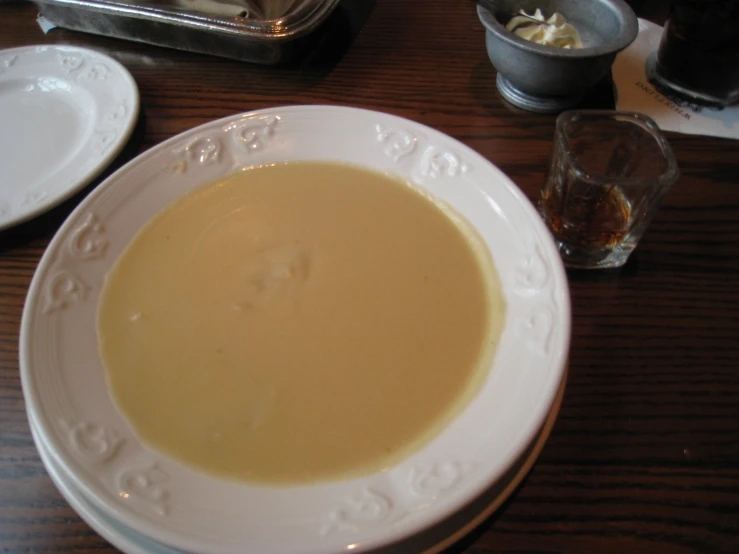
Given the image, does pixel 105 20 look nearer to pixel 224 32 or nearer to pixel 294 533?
pixel 224 32

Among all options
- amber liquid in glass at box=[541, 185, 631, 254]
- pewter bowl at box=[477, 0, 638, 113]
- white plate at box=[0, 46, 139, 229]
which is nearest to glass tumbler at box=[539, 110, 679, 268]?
amber liquid in glass at box=[541, 185, 631, 254]

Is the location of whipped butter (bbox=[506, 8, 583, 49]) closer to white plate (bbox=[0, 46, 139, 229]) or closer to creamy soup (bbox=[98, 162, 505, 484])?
creamy soup (bbox=[98, 162, 505, 484])

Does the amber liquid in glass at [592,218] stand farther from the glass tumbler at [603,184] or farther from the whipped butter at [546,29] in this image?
the whipped butter at [546,29]

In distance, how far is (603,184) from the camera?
667mm

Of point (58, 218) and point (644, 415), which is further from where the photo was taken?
point (58, 218)

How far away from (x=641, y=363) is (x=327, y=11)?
875mm

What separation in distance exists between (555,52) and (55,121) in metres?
0.93

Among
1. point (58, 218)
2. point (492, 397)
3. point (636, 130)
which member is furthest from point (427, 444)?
point (58, 218)

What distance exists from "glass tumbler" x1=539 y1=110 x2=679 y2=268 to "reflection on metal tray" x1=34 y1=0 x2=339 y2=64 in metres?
0.57

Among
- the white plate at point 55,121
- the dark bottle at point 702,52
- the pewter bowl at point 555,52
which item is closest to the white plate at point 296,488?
the white plate at point 55,121

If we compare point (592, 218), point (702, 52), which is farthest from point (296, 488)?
point (702, 52)

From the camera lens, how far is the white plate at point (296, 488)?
0.49m

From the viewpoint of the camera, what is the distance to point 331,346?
2.13ft

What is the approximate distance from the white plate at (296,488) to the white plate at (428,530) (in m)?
0.03
